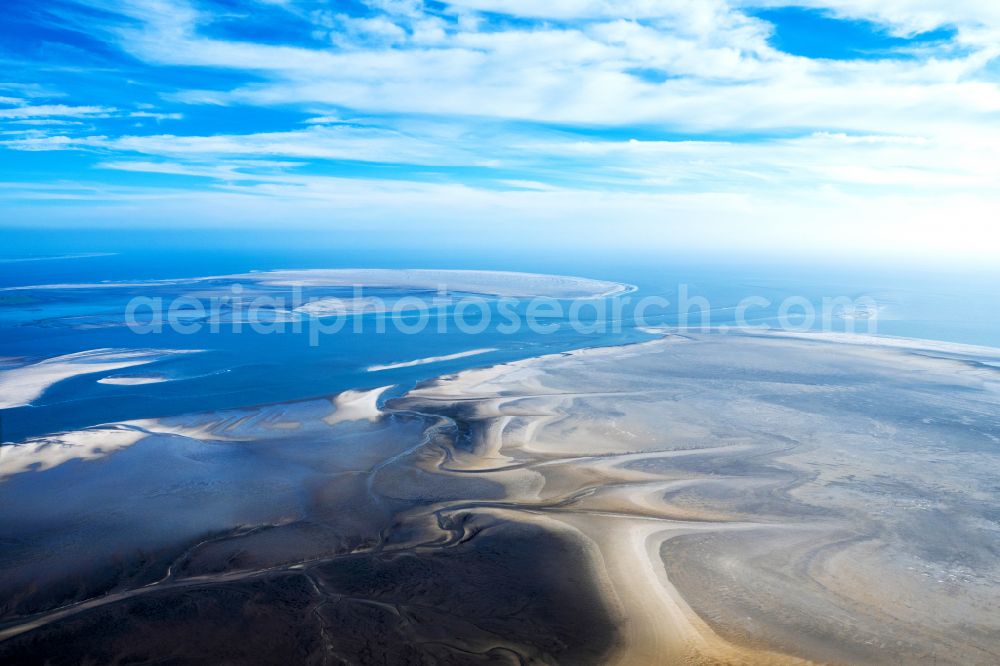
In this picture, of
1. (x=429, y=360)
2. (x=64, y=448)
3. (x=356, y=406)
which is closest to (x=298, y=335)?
(x=429, y=360)

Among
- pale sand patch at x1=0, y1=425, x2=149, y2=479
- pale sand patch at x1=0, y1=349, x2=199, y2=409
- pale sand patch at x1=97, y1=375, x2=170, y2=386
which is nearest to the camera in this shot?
pale sand patch at x1=0, y1=425, x2=149, y2=479

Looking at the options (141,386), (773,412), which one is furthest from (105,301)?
(773,412)

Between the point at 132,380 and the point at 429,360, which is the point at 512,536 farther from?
the point at 132,380

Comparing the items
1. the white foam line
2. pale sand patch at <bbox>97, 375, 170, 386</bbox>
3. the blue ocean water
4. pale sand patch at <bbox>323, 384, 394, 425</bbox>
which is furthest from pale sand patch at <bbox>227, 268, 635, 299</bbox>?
pale sand patch at <bbox>97, 375, 170, 386</bbox>

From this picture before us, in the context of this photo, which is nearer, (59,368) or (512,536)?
(512,536)

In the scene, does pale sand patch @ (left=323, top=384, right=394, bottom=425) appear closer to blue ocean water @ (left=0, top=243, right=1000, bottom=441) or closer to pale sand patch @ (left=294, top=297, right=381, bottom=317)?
blue ocean water @ (left=0, top=243, right=1000, bottom=441)

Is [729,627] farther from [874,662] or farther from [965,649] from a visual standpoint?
[965,649]
